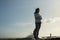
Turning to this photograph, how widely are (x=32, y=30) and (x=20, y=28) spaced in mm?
173

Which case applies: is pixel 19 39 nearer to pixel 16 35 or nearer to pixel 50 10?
pixel 16 35

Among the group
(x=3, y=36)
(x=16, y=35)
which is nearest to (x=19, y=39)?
(x=16, y=35)

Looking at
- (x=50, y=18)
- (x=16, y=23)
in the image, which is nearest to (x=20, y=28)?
(x=16, y=23)

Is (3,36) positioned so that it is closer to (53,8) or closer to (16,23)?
(16,23)

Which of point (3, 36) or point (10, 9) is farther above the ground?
point (10, 9)

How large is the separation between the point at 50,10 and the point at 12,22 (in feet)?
1.68

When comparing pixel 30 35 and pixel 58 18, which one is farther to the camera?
pixel 58 18

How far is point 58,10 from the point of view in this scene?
7.35 feet

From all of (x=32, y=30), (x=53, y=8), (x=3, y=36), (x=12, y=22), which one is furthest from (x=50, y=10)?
(x=3, y=36)

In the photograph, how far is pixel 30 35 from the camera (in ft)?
6.76

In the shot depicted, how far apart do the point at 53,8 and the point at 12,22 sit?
21.9 inches

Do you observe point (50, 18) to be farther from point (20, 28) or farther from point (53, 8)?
point (20, 28)

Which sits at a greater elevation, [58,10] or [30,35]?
[58,10]

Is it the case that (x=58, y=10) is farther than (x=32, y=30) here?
Yes
